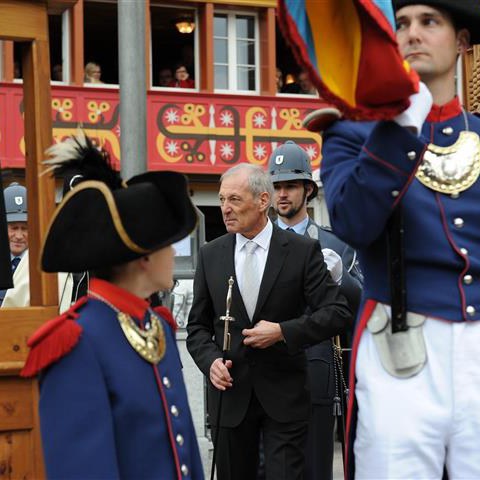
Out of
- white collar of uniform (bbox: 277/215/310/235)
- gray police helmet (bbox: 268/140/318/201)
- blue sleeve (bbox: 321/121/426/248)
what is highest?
gray police helmet (bbox: 268/140/318/201)

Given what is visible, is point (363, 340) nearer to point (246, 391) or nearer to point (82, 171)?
point (82, 171)

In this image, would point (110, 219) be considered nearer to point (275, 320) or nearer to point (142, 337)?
point (142, 337)

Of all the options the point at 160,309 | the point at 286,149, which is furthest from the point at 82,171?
the point at 286,149

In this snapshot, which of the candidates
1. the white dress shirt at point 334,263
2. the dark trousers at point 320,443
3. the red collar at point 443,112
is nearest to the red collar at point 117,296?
the red collar at point 443,112

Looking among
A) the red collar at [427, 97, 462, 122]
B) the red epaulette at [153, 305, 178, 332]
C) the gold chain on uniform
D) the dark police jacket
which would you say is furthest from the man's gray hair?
the gold chain on uniform

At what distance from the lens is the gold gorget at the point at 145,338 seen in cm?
322

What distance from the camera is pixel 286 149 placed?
22.0 feet

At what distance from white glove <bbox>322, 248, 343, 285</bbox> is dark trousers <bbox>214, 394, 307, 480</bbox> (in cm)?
86

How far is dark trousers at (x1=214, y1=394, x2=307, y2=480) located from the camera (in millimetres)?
5473

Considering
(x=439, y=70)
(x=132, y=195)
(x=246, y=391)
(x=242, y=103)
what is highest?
(x=242, y=103)

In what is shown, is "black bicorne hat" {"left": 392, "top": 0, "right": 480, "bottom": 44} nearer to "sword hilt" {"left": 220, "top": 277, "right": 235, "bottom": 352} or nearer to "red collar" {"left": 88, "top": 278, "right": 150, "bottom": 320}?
"red collar" {"left": 88, "top": 278, "right": 150, "bottom": 320}

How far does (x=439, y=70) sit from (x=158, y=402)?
122cm

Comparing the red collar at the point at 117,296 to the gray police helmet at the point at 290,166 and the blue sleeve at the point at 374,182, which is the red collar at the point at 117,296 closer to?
the blue sleeve at the point at 374,182

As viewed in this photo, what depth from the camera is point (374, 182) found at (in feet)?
10.1
